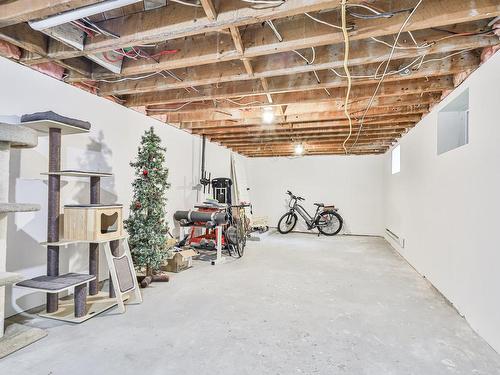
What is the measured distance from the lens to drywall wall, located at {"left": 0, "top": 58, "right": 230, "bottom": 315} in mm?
2438

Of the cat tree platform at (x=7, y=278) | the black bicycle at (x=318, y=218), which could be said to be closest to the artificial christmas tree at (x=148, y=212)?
the cat tree platform at (x=7, y=278)

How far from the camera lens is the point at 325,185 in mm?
7605

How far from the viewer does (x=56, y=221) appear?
2424mm

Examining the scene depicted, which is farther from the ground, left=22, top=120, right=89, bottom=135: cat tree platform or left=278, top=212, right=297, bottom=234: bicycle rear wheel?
left=22, top=120, right=89, bottom=135: cat tree platform

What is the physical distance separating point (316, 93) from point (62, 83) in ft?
8.93

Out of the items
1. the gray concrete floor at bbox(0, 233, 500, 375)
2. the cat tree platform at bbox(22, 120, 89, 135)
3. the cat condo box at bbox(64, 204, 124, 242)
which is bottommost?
the gray concrete floor at bbox(0, 233, 500, 375)

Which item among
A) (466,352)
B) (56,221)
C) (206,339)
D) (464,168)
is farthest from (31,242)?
(464,168)

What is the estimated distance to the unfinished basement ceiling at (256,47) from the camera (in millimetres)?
1792

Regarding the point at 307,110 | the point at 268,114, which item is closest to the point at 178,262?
the point at 268,114

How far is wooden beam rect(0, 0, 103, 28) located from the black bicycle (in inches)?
242

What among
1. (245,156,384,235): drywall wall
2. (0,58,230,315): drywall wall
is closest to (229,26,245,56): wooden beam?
(0,58,230,315): drywall wall

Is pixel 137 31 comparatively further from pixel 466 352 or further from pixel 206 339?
pixel 466 352

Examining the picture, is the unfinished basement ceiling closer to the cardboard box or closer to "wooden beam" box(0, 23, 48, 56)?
"wooden beam" box(0, 23, 48, 56)

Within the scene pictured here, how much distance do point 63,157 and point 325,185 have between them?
6.12 metres
